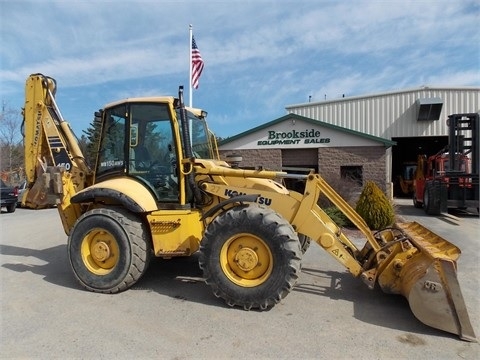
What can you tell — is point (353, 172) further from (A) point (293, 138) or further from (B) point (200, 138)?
(B) point (200, 138)

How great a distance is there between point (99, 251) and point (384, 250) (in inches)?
153

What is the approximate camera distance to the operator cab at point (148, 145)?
5547 mm

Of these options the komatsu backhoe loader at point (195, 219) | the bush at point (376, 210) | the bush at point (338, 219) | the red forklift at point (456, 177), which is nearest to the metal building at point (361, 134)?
the red forklift at point (456, 177)

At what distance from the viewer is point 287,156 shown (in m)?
19.9

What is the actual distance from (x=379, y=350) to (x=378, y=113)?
74.0 ft

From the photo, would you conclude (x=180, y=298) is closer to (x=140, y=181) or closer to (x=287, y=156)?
(x=140, y=181)

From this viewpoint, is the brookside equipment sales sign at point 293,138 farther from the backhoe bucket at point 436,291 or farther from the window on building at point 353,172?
the backhoe bucket at point 436,291

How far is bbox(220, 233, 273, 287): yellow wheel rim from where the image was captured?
4.84m

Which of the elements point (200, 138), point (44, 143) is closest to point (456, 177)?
point (200, 138)

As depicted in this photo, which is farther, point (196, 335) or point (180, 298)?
point (180, 298)

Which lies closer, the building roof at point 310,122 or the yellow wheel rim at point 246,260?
the yellow wheel rim at point 246,260

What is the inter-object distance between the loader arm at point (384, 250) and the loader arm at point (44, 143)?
240 cm

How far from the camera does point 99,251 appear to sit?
18.2 feet

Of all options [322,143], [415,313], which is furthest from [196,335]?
[322,143]
